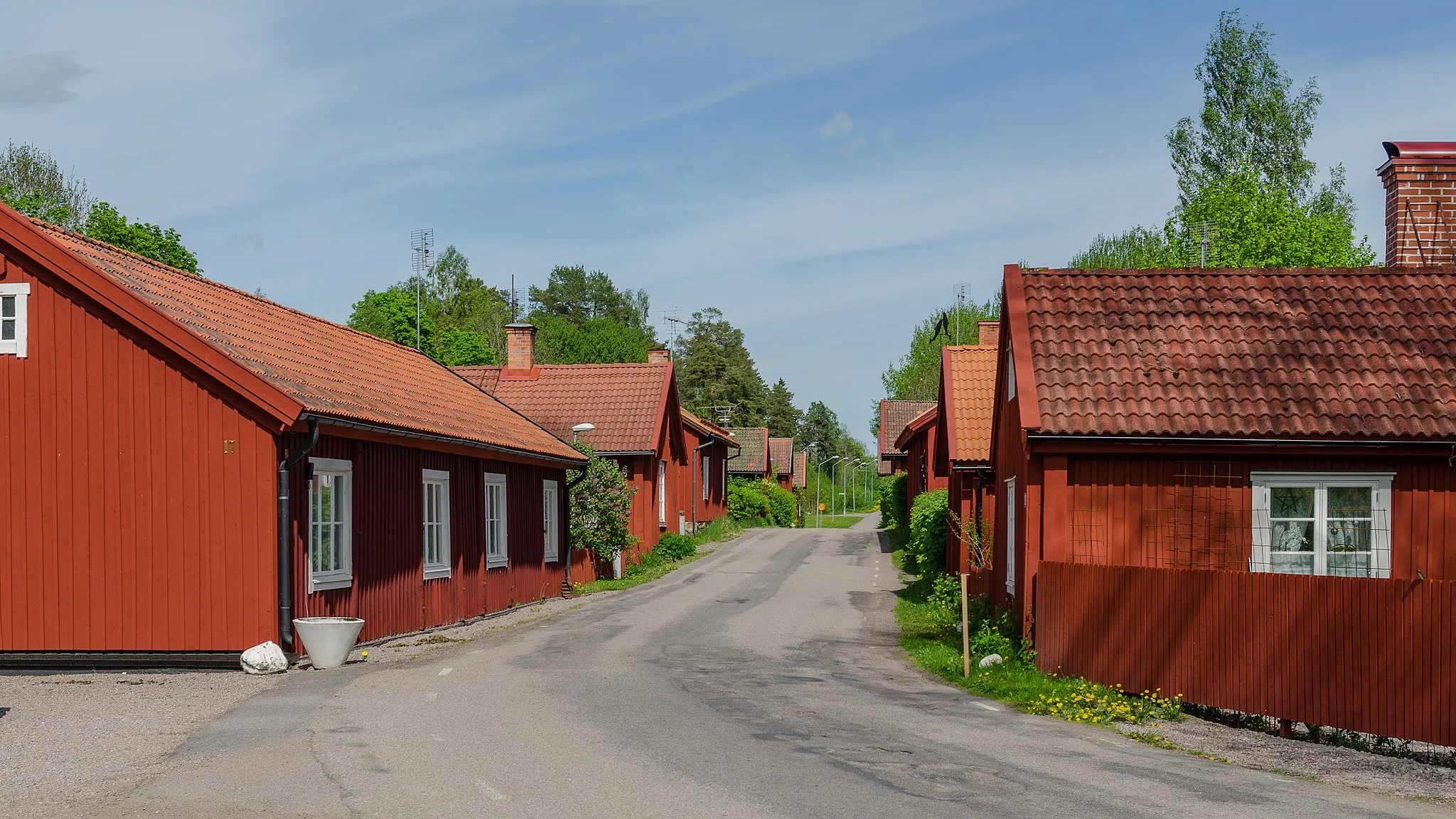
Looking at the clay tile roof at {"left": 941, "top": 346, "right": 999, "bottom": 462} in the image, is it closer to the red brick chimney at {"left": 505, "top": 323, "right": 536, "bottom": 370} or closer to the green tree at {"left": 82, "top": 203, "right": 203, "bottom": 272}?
the red brick chimney at {"left": 505, "top": 323, "right": 536, "bottom": 370}

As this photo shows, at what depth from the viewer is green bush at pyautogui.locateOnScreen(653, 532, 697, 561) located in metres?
35.6

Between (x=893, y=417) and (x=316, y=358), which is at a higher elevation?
(x=316, y=358)

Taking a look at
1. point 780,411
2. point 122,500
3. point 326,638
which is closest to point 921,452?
point 326,638

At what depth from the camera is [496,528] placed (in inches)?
894

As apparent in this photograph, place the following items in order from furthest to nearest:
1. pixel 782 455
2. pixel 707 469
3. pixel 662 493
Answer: pixel 782 455 → pixel 707 469 → pixel 662 493

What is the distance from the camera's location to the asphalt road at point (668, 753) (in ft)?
25.3

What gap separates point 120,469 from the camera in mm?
14555

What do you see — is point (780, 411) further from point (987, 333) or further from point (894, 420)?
point (987, 333)

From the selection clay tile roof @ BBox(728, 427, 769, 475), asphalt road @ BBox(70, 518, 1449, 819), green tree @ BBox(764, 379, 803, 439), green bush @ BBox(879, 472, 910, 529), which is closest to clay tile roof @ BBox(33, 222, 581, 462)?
asphalt road @ BBox(70, 518, 1449, 819)

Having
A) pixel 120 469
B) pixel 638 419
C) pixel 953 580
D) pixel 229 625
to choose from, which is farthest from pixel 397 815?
pixel 638 419

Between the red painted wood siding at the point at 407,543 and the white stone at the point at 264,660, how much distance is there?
2.34ft

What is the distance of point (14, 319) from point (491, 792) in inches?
400

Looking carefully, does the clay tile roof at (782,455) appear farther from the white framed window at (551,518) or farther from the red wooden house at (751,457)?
the white framed window at (551,518)

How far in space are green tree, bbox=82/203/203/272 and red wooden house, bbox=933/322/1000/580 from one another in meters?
27.0
